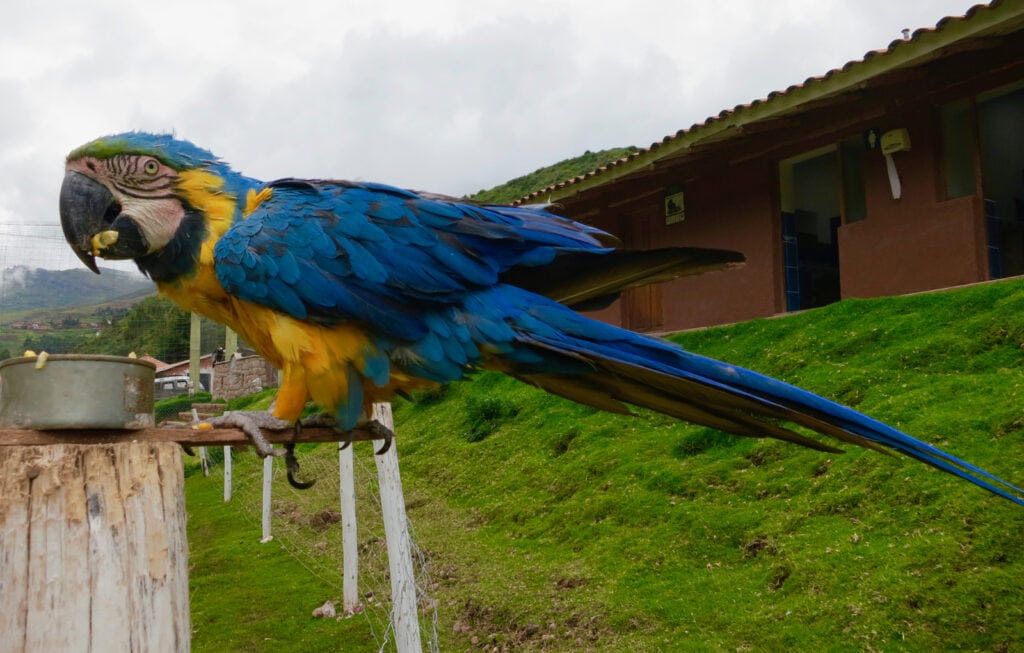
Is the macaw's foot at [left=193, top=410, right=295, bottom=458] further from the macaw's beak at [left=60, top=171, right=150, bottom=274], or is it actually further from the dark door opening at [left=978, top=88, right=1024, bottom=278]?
the dark door opening at [left=978, top=88, right=1024, bottom=278]

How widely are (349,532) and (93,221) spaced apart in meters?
3.29

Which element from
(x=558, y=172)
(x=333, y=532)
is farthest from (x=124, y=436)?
(x=558, y=172)

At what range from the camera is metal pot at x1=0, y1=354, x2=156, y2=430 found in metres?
1.78

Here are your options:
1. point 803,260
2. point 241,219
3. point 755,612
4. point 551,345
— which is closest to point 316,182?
point 241,219

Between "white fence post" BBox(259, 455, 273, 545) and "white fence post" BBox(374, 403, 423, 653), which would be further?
"white fence post" BBox(259, 455, 273, 545)

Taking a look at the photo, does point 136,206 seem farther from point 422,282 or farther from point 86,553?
point 86,553

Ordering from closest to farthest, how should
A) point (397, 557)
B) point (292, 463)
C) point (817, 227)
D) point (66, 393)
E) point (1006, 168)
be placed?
point (66, 393) < point (292, 463) < point (397, 557) < point (1006, 168) < point (817, 227)

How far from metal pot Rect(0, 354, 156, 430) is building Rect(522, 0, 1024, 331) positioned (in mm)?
6148

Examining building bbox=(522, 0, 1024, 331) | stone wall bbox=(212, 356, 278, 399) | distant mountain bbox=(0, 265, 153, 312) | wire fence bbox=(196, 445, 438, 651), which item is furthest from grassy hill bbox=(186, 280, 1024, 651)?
stone wall bbox=(212, 356, 278, 399)

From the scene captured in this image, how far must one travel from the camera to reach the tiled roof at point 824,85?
19.4 ft

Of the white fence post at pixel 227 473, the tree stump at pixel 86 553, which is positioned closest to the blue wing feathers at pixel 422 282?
the tree stump at pixel 86 553

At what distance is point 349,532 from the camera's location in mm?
5270

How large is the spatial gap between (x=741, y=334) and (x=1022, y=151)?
3879 millimetres

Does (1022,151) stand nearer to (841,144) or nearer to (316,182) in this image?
(841,144)
